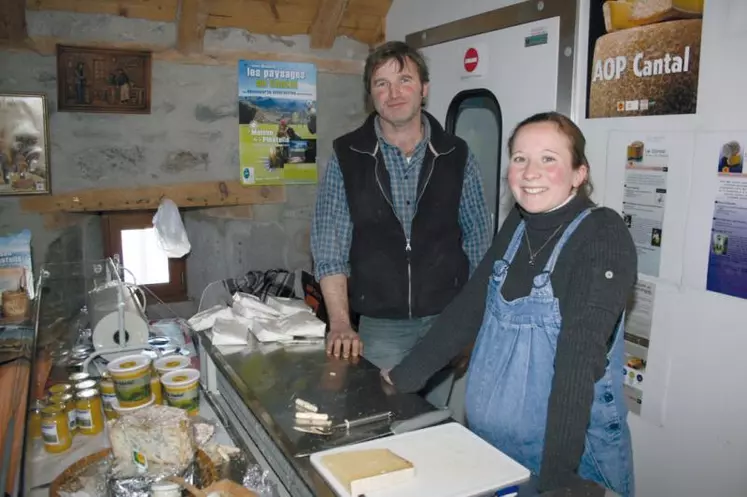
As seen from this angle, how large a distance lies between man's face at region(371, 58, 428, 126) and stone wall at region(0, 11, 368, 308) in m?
1.52

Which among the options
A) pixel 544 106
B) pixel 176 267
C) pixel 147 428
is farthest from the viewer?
pixel 176 267

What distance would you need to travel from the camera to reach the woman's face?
4.14 feet

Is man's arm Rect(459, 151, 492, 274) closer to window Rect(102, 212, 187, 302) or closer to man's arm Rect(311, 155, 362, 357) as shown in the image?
man's arm Rect(311, 155, 362, 357)

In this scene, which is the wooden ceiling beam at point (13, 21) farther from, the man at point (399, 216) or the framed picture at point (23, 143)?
the man at point (399, 216)

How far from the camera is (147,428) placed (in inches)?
45.6

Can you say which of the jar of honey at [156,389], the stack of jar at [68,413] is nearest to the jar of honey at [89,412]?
the stack of jar at [68,413]

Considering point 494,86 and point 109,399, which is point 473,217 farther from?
point 109,399

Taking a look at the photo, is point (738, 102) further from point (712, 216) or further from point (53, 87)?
point (53, 87)

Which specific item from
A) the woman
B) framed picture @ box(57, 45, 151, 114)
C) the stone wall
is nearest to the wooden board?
the stone wall

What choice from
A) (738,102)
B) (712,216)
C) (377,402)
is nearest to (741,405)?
(712,216)

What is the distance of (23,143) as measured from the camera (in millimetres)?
2762

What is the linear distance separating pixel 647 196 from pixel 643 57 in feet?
1.50

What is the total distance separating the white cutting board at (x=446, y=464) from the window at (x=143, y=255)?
2.59 meters

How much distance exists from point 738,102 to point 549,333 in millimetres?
1004
